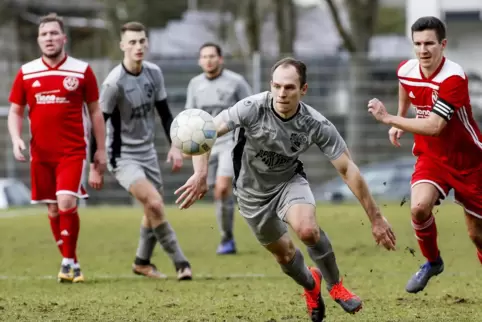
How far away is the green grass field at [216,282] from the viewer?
7805 millimetres

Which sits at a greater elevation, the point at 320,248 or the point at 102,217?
the point at 320,248

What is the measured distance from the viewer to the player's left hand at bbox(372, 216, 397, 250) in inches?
271

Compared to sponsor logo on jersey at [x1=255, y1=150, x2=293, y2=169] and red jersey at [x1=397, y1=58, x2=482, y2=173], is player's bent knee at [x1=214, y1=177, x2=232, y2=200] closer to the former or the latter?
red jersey at [x1=397, y1=58, x2=482, y2=173]

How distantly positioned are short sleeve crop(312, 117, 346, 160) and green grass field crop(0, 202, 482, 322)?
126 cm

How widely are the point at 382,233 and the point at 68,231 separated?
387 centimetres

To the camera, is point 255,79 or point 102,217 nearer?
point 102,217

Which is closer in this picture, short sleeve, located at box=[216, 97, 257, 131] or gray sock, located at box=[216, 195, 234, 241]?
short sleeve, located at box=[216, 97, 257, 131]

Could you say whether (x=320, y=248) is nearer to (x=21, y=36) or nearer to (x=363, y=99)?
(x=363, y=99)

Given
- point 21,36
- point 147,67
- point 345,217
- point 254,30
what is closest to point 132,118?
point 147,67

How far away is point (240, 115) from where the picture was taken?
7.21m

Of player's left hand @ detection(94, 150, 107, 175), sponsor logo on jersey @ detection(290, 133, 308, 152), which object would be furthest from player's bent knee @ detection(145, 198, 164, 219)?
sponsor logo on jersey @ detection(290, 133, 308, 152)

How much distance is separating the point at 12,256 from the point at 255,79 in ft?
33.4

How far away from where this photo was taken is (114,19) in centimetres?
3734

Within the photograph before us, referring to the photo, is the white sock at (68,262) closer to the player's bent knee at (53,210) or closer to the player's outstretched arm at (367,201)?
the player's bent knee at (53,210)
